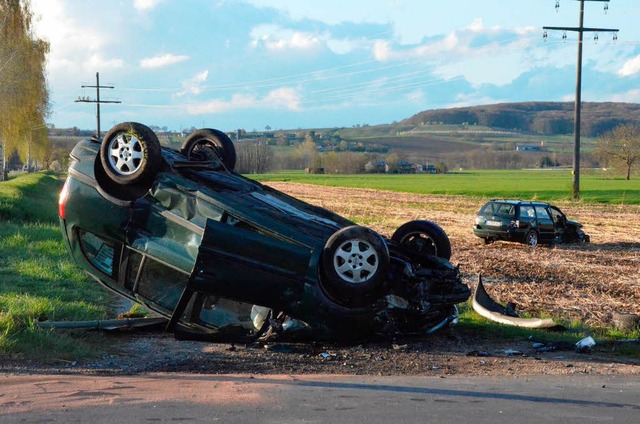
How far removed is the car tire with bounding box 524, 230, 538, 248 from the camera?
23125 millimetres

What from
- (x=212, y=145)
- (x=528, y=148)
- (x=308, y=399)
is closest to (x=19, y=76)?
(x=212, y=145)

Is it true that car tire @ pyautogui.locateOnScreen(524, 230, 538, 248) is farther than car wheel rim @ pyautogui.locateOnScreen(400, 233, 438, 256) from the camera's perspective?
Yes

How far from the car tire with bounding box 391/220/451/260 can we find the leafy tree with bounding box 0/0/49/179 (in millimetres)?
36735

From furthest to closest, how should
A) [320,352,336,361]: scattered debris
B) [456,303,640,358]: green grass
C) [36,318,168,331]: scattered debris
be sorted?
[456,303,640,358]: green grass < [36,318,168,331]: scattered debris < [320,352,336,361]: scattered debris

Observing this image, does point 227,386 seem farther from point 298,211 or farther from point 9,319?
point 9,319

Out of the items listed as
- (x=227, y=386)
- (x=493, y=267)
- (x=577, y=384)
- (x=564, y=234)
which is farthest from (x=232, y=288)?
(x=564, y=234)

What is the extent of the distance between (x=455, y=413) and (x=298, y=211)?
3191 mm

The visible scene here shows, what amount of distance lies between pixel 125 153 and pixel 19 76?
39.8 meters

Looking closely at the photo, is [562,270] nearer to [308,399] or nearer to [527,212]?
[527,212]

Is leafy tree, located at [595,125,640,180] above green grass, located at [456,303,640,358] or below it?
above

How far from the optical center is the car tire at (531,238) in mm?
23125

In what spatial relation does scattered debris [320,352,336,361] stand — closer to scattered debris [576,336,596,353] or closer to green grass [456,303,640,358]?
green grass [456,303,640,358]

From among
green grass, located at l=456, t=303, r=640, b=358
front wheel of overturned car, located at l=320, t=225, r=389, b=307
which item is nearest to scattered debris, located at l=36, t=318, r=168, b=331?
front wheel of overturned car, located at l=320, t=225, r=389, b=307

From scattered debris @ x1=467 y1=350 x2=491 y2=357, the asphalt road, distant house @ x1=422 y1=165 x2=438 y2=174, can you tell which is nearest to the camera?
the asphalt road
